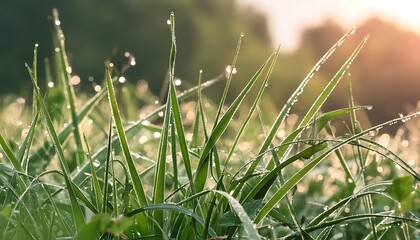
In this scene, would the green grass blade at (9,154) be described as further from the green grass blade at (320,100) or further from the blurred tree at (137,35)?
the blurred tree at (137,35)

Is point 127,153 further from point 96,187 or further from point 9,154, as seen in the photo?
point 9,154

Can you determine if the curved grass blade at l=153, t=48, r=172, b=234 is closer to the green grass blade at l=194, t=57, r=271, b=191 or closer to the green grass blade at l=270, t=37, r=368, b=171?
the green grass blade at l=194, t=57, r=271, b=191

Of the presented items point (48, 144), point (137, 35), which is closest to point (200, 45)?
point (137, 35)

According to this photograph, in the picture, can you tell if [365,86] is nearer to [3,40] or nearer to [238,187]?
[3,40]

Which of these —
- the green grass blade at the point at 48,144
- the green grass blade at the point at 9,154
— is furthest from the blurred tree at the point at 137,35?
the green grass blade at the point at 9,154

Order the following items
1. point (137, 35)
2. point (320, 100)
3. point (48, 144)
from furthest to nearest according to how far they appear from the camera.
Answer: point (137, 35) < point (48, 144) < point (320, 100)

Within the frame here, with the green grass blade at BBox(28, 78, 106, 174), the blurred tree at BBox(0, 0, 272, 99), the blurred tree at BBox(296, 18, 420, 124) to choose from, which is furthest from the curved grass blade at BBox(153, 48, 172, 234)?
the blurred tree at BBox(296, 18, 420, 124)

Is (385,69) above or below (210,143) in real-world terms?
below

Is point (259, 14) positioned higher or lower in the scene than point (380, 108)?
higher

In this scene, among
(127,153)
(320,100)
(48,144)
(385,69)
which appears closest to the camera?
(127,153)

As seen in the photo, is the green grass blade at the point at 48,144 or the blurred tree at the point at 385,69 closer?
the green grass blade at the point at 48,144

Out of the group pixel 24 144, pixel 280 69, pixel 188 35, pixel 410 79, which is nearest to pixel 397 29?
pixel 410 79
